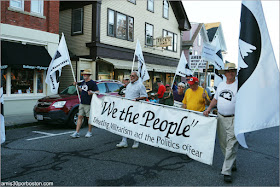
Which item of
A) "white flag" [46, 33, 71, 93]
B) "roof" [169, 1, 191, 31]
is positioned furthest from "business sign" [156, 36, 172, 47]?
"white flag" [46, 33, 71, 93]

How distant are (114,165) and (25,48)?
31.8 feet

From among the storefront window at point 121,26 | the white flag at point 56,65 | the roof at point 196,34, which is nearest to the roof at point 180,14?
the roof at point 196,34

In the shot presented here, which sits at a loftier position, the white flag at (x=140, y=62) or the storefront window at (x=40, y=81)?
the white flag at (x=140, y=62)

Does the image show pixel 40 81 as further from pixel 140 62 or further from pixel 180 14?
pixel 180 14

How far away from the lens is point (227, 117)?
4328 mm

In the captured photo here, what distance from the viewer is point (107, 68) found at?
1723 centimetres

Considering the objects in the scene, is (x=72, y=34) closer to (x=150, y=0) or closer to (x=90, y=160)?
(x=150, y=0)

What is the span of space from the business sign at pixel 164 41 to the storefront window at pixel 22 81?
10895mm

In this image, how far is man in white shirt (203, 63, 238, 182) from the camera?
13.7ft

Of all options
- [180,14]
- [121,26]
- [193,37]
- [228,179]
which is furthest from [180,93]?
[193,37]

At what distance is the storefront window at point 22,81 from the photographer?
12.0 metres

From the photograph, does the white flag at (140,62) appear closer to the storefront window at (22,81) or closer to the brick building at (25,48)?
the brick building at (25,48)

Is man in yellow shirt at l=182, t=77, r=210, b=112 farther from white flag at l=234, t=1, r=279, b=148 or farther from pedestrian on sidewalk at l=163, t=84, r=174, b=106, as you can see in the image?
pedestrian on sidewalk at l=163, t=84, r=174, b=106

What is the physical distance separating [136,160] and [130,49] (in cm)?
1408
